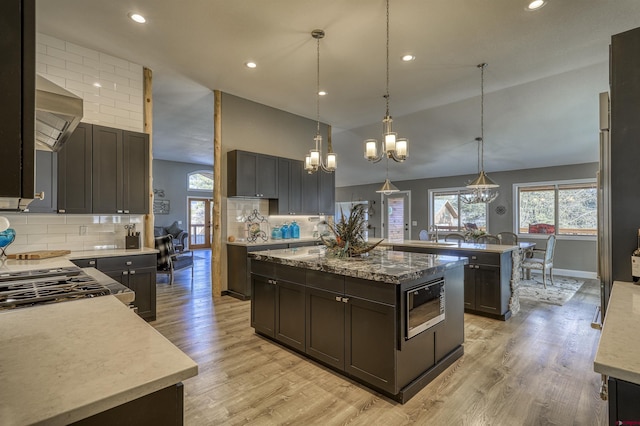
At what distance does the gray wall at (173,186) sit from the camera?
32.5 ft

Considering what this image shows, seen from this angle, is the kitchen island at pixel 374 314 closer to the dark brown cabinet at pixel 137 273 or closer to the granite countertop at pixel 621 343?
the granite countertop at pixel 621 343

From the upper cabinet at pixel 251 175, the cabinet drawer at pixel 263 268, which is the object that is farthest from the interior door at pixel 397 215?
the cabinet drawer at pixel 263 268

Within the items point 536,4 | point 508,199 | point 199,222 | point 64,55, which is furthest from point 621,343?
point 199,222

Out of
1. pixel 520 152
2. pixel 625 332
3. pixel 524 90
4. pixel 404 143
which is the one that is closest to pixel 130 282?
pixel 404 143

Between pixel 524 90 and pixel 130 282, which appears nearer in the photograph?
pixel 130 282

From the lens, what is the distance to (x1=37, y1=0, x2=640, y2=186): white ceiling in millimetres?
3002

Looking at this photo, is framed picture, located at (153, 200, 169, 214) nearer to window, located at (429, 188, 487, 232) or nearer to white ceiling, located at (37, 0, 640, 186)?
white ceiling, located at (37, 0, 640, 186)

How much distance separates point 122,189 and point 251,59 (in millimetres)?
2283

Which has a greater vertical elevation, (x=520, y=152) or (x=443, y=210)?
(x=520, y=152)

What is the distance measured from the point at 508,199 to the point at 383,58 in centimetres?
608

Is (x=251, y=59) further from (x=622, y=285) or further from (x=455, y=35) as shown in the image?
(x=622, y=285)

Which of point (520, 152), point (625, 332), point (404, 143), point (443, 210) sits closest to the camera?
point (625, 332)

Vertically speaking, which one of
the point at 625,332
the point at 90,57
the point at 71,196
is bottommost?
the point at 625,332

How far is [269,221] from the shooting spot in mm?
5688
